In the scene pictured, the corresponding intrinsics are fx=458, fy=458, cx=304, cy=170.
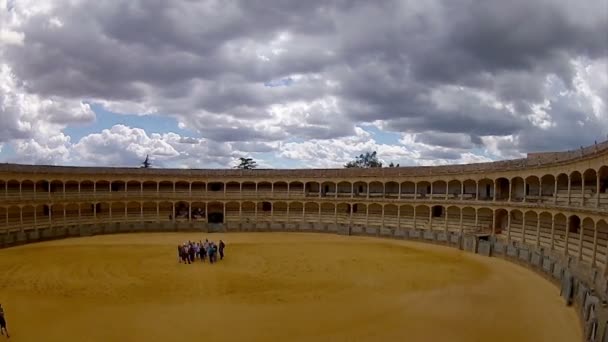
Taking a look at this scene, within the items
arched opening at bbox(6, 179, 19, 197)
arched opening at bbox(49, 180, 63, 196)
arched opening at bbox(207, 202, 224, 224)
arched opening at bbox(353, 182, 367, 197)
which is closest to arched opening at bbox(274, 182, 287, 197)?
arched opening at bbox(207, 202, 224, 224)

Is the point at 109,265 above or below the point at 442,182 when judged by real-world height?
below

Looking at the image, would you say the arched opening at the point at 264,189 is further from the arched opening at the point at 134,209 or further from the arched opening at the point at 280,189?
the arched opening at the point at 134,209

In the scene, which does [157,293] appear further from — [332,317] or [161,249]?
[161,249]

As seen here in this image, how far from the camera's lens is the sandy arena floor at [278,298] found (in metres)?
16.7

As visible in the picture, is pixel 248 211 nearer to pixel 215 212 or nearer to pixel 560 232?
pixel 215 212

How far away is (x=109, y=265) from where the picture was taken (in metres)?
28.4

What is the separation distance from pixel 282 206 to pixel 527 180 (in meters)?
27.5

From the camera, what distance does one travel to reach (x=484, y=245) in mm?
34250

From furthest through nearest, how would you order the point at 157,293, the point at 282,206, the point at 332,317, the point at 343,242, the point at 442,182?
the point at 282,206, the point at 442,182, the point at 343,242, the point at 157,293, the point at 332,317

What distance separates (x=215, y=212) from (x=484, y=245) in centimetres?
3113

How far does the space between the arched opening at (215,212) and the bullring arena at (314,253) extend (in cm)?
17

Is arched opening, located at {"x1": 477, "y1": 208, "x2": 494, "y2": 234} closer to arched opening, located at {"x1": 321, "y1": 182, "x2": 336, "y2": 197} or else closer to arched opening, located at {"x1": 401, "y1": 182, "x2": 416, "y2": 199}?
arched opening, located at {"x1": 401, "y1": 182, "x2": 416, "y2": 199}

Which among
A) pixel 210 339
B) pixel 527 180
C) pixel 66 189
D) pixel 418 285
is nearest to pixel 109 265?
pixel 210 339

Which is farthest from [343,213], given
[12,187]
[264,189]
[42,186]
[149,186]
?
[12,187]
